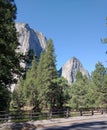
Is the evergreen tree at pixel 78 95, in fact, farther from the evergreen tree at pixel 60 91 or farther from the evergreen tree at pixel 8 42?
the evergreen tree at pixel 8 42

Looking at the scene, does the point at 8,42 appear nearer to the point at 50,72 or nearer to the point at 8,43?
the point at 8,43

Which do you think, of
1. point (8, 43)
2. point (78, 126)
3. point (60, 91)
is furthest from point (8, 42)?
point (60, 91)

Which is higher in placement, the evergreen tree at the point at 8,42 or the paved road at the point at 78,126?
the evergreen tree at the point at 8,42

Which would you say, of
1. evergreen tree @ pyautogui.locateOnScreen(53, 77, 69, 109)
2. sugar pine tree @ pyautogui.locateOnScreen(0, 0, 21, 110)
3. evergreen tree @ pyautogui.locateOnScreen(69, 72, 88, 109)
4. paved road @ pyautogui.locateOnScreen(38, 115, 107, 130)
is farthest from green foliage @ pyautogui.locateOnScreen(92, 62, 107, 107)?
sugar pine tree @ pyautogui.locateOnScreen(0, 0, 21, 110)

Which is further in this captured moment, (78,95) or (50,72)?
(78,95)

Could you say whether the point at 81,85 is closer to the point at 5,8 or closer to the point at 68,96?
the point at 68,96

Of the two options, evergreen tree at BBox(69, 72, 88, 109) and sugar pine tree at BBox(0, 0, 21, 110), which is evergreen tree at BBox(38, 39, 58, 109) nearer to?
evergreen tree at BBox(69, 72, 88, 109)

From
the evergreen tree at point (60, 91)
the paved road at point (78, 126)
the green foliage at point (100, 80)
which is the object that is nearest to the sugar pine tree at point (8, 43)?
the paved road at point (78, 126)

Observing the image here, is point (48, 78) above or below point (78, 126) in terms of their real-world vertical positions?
above

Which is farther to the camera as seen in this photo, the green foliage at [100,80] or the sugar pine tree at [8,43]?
the green foliage at [100,80]

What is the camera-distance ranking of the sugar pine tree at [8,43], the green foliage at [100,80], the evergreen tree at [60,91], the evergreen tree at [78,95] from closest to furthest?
the sugar pine tree at [8,43], the evergreen tree at [60,91], the green foliage at [100,80], the evergreen tree at [78,95]

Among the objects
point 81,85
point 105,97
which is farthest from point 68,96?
point 105,97

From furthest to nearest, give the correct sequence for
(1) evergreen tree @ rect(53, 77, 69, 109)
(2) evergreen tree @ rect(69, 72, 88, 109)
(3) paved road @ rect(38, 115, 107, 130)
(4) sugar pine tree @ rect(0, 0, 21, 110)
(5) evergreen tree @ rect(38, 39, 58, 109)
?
(2) evergreen tree @ rect(69, 72, 88, 109) < (5) evergreen tree @ rect(38, 39, 58, 109) < (1) evergreen tree @ rect(53, 77, 69, 109) < (3) paved road @ rect(38, 115, 107, 130) < (4) sugar pine tree @ rect(0, 0, 21, 110)

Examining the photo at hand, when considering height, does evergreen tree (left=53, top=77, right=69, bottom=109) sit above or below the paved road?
above
